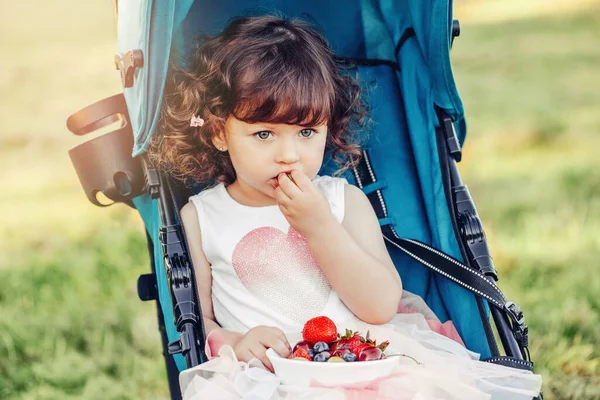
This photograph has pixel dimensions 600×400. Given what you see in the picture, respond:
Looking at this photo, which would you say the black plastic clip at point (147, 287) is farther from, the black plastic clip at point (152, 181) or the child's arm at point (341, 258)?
the child's arm at point (341, 258)

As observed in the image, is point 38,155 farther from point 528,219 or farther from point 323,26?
point 323,26

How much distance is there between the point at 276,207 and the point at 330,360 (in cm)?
64

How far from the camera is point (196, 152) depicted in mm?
2479

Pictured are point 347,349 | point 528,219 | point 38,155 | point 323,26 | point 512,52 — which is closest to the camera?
point 347,349

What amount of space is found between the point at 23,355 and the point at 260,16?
64.0 inches

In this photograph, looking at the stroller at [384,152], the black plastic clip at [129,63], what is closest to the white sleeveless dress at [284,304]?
the stroller at [384,152]

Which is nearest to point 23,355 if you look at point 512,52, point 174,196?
point 174,196

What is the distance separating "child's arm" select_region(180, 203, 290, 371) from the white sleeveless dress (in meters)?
0.02

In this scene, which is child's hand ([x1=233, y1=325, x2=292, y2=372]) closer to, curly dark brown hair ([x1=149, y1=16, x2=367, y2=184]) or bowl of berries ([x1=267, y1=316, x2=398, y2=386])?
bowl of berries ([x1=267, y1=316, x2=398, y2=386])

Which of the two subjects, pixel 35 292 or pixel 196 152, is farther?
pixel 35 292

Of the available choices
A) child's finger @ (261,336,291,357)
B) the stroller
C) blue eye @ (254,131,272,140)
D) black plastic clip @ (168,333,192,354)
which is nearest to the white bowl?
child's finger @ (261,336,291,357)

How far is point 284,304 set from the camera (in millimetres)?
2281

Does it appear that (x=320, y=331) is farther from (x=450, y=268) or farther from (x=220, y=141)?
(x=220, y=141)

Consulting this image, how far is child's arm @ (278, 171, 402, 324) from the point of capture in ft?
7.08
